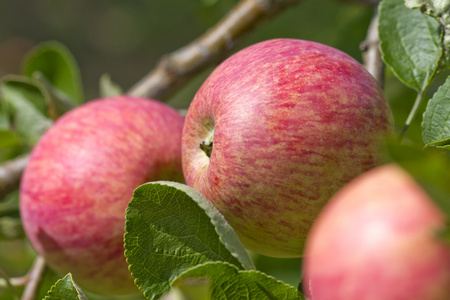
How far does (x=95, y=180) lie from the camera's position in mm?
904

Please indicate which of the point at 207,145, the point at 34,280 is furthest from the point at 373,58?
the point at 34,280

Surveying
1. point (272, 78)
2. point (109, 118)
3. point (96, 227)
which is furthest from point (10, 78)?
point (272, 78)

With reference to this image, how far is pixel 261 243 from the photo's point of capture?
735mm

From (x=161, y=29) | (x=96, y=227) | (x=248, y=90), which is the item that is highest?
(x=248, y=90)

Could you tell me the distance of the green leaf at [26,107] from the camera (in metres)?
1.30

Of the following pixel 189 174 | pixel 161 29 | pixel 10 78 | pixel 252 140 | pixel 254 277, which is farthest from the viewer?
pixel 161 29

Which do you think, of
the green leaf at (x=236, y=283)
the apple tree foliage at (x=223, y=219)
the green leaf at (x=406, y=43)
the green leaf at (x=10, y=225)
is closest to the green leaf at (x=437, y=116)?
the apple tree foliage at (x=223, y=219)

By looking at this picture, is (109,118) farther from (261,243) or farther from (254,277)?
(254,277)

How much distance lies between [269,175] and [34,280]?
2.22 ft

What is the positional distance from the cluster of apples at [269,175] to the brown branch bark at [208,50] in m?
0.34

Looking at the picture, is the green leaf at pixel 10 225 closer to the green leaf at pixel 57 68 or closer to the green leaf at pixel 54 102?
the green leaf at pixel 54 102

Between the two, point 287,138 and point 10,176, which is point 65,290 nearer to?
point 287,138

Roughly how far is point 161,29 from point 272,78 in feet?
9.28

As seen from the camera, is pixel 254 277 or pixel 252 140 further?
pixel 252 140
